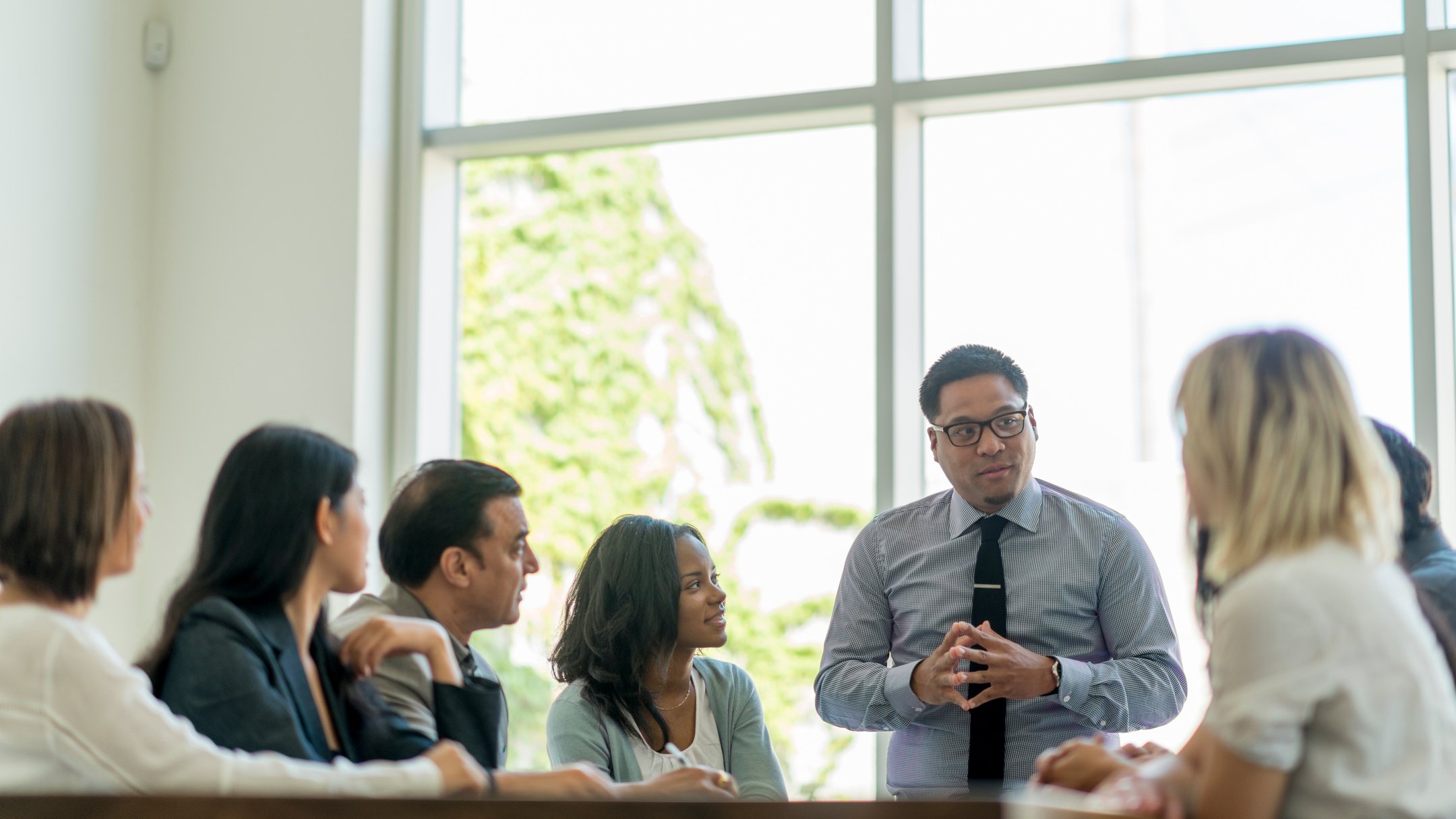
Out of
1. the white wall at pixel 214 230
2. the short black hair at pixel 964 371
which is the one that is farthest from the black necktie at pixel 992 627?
the white wall at pixel 214 230

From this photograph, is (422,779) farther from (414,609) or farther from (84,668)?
(414,609)

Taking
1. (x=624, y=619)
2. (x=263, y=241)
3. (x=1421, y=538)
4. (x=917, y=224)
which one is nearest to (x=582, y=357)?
(x=263, y=241)

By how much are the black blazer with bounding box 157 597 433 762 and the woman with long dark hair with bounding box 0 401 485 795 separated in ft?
0.30

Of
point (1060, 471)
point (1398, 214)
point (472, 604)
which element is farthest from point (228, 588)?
point (1398, 214)

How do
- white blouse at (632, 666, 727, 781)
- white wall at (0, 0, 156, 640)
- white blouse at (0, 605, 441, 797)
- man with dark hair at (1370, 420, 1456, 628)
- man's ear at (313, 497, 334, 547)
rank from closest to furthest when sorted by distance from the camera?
white blouse at (0, 605, 441, 797) < man's ear at (313, 497, 334, 547) < man with dark hair at (1370, 420, 1456, 628) < white blouse at (632, 666, 727, 781) < white wall at (0, 0, 156, 640)

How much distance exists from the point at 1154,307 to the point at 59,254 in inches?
125

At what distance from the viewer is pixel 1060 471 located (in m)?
3.78

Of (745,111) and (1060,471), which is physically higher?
(745,111)

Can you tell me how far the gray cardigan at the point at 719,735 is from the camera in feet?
8.44

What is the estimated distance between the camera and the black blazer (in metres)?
1.90

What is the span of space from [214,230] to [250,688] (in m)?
2.78

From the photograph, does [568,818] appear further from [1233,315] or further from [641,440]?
[641,440]

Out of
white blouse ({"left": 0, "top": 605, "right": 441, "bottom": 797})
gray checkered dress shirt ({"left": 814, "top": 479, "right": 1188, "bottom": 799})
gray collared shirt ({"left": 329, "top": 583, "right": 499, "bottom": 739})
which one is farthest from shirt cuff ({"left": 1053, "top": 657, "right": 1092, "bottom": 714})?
white blouse ({"left": 0, "top": 605, "right": 441, "bottom": 797})

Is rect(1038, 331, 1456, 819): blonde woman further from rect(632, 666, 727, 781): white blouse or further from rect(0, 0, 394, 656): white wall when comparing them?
rect(0, 0, 394, 656): white wall
